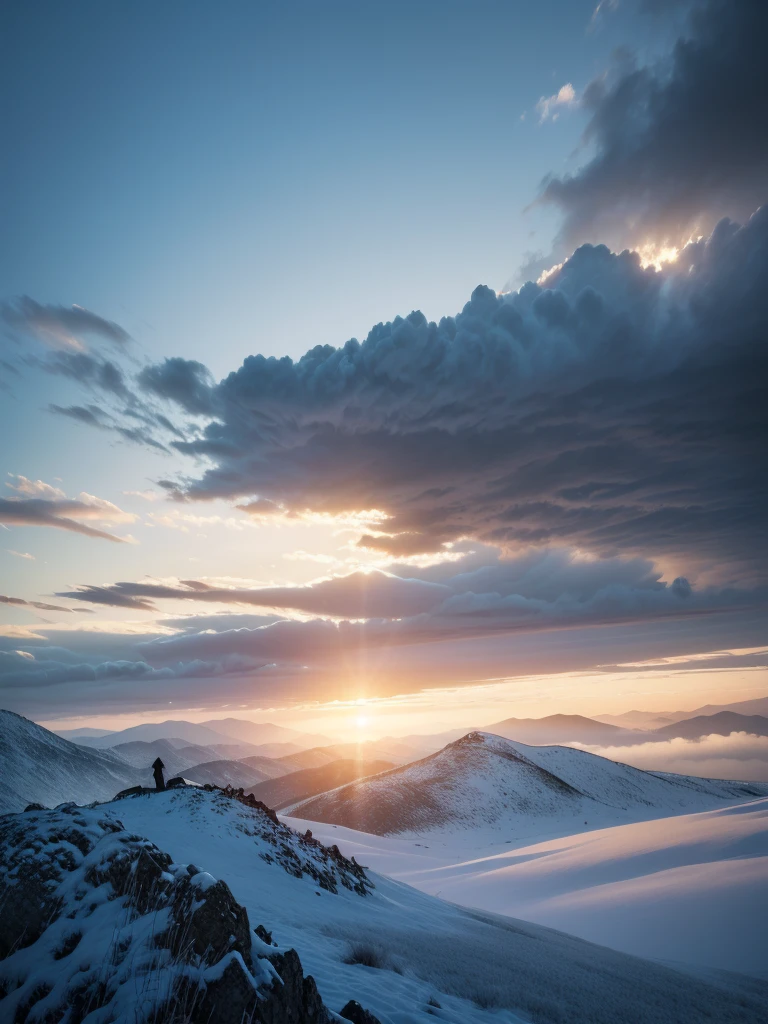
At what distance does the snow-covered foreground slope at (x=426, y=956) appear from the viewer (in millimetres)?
9750

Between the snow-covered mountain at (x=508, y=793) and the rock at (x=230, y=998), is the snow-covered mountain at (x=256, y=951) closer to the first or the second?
the rock at (x=230, y=998)

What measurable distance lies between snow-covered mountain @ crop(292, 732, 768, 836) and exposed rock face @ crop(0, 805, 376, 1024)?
80.6 meters

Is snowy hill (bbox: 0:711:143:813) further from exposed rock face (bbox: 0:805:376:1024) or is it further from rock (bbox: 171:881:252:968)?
rock (bbox: 171:881:252:968)

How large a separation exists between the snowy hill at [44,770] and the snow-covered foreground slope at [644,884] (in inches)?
4855

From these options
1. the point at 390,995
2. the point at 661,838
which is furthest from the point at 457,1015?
the point at 661,838

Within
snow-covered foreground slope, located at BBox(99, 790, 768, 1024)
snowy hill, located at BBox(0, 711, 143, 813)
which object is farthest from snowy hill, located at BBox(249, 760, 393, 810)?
snow-covered foreground slope, located at BBox(99, 790, 768, 1024)

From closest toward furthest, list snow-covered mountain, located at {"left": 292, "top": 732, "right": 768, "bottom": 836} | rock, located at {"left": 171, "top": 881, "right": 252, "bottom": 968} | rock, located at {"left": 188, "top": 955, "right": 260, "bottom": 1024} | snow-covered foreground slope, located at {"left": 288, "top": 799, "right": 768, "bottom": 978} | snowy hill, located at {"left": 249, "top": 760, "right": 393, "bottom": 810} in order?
1. rock, located at {"left": 188, "top": 955, "right": 260, "bottom": 1024}
2. rock, located at {"left": 171, "top": 881, "right": 252, "bottom": 968}
3. snow-covered foreground slope, located at {"left": 288, "top": 799, "right": 768, "bottom": 978}
4. snow-covered mountain, located at {"left": 292, "top": 732, "right": 768, "bottom": 836}
5. snowy hill, located at {"left": 249, "top": 760, "right": 393, "bottom": 810}

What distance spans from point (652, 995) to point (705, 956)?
29.1 ft

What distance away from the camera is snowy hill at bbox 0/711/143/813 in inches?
5439

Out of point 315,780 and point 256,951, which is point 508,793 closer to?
point 256,951

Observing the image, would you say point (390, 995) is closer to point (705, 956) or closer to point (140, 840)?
point (140, 840)

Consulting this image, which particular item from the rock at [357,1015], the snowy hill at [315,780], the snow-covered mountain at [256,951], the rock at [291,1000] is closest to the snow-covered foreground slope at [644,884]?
the snow-covered mountain at [256,951]

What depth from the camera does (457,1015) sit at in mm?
8969

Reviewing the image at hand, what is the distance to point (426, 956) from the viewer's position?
1246 centimetres
